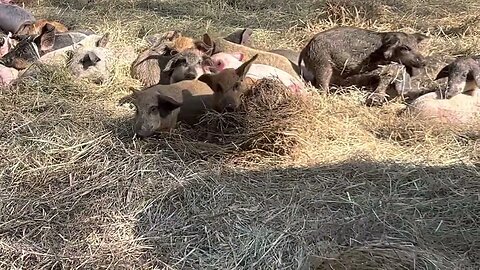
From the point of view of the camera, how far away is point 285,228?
A: 117 inches

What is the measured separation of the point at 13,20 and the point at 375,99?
3.41 metres

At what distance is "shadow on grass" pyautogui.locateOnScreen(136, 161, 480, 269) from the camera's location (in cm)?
278

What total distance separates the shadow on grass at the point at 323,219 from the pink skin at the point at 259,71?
84 cm

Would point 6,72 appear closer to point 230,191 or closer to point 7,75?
point 7,75

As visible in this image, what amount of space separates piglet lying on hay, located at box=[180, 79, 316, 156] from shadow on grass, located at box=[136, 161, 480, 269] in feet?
0.72

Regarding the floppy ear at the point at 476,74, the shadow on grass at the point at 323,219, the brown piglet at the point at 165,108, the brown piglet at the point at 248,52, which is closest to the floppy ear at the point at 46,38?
the brown piglet at the point at 248,52

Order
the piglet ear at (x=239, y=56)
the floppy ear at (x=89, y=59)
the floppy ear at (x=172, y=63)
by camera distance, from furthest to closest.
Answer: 1. the floppy ear at (x=89, y=59)
2. the piglet ear at (x=239, y=56)
3. the floppy ear at (x=172, y=63)

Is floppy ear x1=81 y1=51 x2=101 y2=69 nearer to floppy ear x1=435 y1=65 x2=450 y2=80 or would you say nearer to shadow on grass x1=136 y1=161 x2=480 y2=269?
shadow on grass x1=136 y1=161 x2=480 y2=269

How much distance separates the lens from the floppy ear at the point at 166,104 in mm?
3961

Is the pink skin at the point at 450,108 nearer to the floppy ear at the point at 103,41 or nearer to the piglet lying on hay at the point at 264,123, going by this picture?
the piglet lying on hay at the point at 264,123

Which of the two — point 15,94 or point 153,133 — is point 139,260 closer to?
point 153,133

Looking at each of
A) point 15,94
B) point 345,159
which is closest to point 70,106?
point 15,94

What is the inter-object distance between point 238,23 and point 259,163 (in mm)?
3585

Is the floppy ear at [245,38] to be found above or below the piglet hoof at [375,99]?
below
